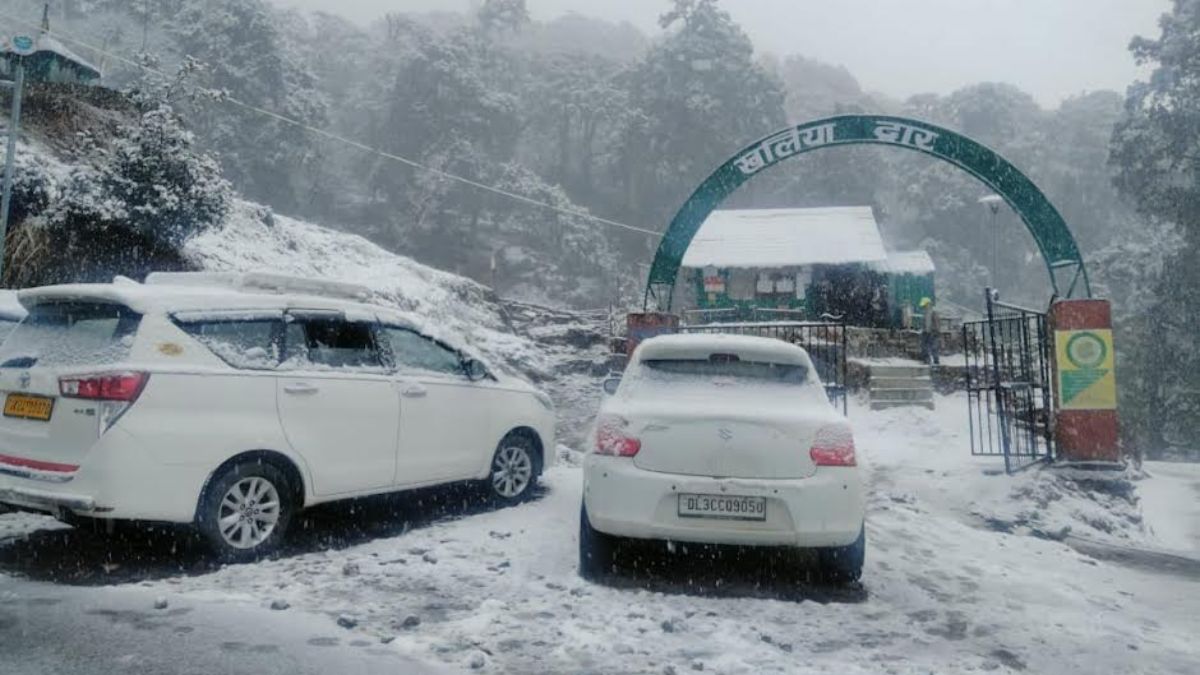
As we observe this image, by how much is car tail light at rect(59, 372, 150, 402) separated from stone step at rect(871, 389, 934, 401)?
14.3 m

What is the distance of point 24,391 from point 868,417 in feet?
43.1

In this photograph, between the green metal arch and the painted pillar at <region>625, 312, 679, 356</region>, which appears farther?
the painted pillar at <region>625, 312, 679, 356</region>

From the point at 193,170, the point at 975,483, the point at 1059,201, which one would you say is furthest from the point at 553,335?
the point at 1059,201

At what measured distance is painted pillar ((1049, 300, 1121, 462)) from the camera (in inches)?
352

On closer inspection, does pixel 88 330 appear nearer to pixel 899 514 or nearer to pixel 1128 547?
pixel 899 514

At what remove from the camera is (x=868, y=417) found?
14.5 metres

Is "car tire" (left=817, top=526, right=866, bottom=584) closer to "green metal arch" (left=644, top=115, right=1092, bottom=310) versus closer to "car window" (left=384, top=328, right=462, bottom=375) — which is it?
"car window" (left=384, top=328, right=462, bottom=375)

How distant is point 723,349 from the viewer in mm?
5285

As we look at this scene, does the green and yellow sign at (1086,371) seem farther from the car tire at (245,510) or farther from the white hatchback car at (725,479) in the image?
the car tire at (245,510)

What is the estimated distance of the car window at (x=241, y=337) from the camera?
4.95 meters

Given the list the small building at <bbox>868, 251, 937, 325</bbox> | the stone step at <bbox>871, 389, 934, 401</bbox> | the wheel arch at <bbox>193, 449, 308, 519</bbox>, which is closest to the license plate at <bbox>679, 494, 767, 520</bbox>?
the wheel arch at <bbox>193, 449, 308, 519</bbox>

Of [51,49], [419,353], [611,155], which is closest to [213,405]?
[419,353]

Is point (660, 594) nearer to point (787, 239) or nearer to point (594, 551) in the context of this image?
point (594, 551)

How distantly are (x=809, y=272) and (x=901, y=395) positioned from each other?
14.3 m
